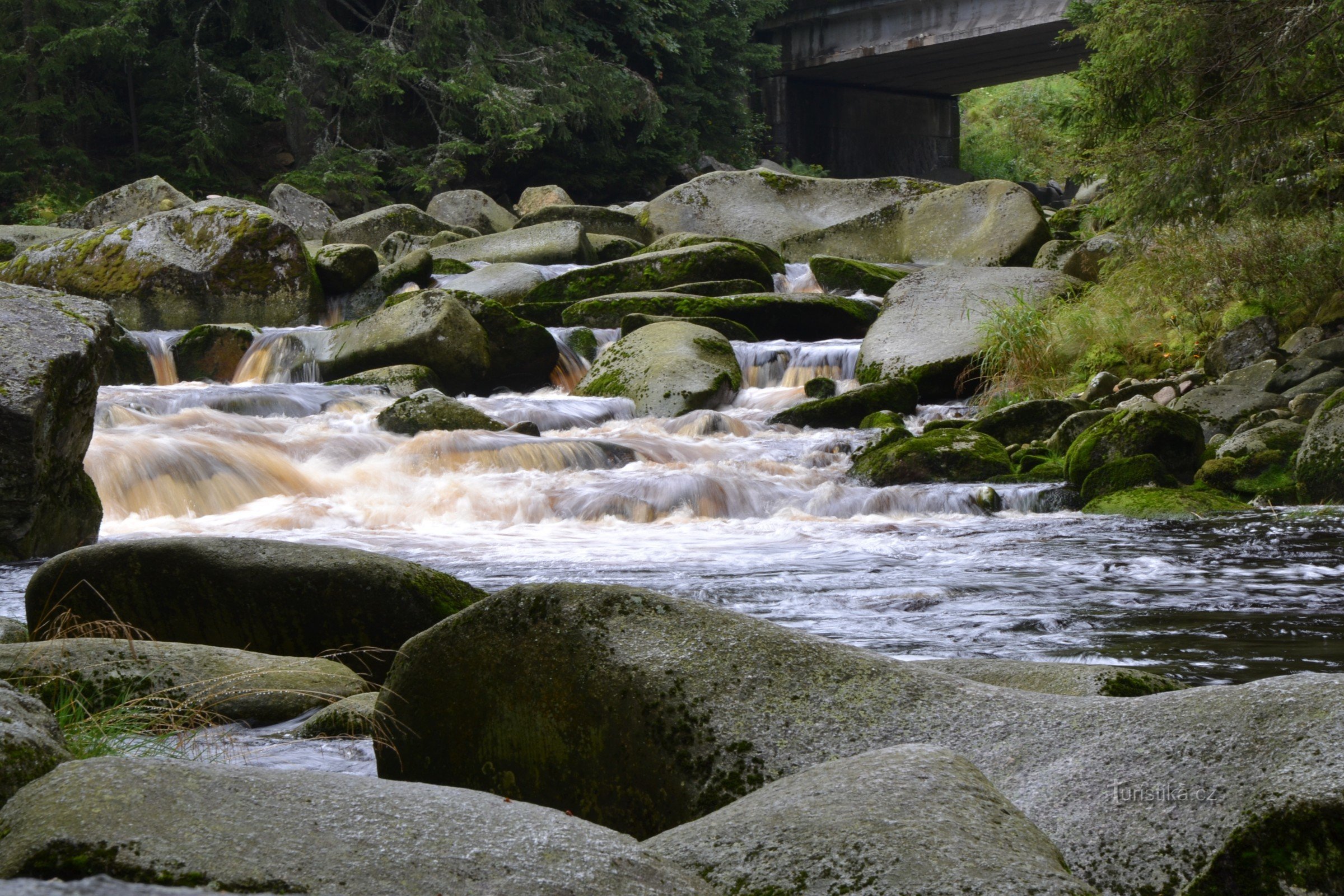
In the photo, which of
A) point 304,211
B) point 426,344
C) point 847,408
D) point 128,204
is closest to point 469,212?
point 304,211

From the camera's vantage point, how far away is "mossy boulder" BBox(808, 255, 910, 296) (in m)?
16.6

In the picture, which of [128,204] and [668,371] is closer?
[668,371]

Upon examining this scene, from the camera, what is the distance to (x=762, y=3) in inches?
1193

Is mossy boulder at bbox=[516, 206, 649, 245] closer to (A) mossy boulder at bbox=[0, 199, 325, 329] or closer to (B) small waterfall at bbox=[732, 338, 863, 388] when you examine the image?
(A) mossy boulder at bbox=[0, 199, 325, 329]

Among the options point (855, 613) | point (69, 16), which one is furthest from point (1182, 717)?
point (69, 16)

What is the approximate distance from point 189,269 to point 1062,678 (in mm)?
14659

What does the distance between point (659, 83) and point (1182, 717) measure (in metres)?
29.7

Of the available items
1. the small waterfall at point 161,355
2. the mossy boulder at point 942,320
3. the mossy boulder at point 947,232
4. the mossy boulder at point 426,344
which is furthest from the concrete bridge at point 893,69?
the small waterfall at point 161,355

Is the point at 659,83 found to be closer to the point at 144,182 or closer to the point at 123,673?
the point at 144,182

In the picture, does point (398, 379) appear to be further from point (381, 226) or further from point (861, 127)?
point (861, 127)

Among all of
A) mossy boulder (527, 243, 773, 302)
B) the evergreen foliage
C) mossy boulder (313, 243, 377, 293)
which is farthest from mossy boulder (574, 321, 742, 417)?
the evergreen foliage

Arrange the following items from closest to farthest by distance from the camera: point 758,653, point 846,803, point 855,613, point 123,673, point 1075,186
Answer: point 846,803 < point 758,653 < point 123,673 < point 855,613 < point 1075,186

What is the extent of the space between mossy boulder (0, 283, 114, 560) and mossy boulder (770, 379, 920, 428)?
6.49 meters

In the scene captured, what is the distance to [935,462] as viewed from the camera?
923cm
